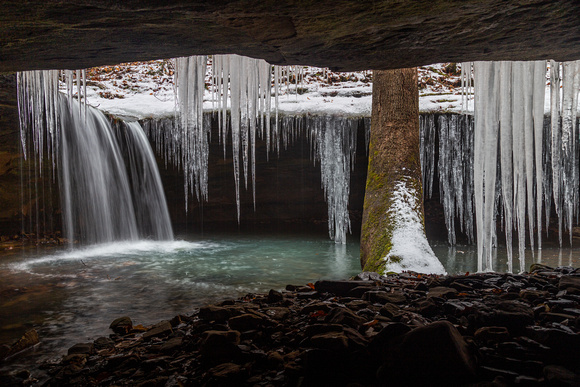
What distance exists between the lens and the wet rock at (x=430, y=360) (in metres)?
1.71

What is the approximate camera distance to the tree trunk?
16.8ft

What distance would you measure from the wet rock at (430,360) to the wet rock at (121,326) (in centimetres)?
252

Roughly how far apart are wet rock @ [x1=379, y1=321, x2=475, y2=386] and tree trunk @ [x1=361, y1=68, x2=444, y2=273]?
10.1ft

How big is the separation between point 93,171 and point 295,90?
5275 millimetres

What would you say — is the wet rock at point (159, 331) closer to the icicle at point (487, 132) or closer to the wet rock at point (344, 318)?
the wet rock at point (344, 318)

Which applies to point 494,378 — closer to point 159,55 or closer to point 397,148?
point 159,55

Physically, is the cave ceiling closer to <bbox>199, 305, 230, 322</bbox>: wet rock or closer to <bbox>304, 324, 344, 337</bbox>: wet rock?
<bbox>304, 324, 344, 337</bbox>: wet rock

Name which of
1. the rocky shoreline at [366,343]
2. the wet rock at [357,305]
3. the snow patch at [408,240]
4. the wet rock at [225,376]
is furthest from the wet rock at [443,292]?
the wet rock at [225,376]

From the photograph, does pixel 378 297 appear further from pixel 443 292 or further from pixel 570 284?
pixel 570 284

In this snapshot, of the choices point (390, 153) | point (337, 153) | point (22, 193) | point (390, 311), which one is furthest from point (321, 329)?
point (22, 193)

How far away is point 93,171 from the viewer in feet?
30.1

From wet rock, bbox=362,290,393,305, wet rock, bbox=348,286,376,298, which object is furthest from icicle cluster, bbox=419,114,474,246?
wet rock, bbox=362,290,393,305

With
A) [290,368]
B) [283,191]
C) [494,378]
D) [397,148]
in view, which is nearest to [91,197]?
[283,191]

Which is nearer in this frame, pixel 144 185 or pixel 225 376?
pixel 225 376
